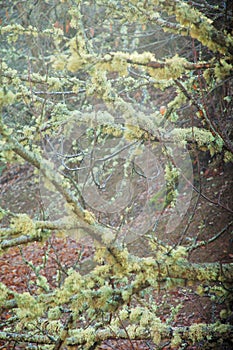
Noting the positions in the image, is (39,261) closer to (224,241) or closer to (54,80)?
(224,241)

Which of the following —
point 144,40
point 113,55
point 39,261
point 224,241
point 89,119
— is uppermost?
point 144,40

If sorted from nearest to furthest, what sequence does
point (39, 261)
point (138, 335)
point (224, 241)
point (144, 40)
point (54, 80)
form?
point (138, 335) < point (54, 80) < point (224, 241) < point (39, 261) < point (144, 40)

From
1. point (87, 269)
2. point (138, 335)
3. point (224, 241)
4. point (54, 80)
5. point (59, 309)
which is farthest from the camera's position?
point (87, 269)

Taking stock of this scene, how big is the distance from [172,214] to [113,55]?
6.16 meters

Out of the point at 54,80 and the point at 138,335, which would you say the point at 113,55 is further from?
the point at 138,335

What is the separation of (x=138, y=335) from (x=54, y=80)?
93.1 inches

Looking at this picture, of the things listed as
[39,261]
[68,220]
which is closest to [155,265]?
[68,220]

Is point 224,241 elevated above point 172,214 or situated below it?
below

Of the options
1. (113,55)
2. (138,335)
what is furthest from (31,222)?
(138,335)

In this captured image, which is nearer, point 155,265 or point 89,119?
point 155,265

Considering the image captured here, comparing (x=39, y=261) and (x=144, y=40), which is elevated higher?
(x=144, y=40)

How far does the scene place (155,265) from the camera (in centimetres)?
246

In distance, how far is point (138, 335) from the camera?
297 centimetres

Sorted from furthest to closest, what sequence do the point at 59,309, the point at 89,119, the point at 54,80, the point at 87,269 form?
the point at 87,269 → the point at 54,80 → the point at 89,119 → the point at 59,309
